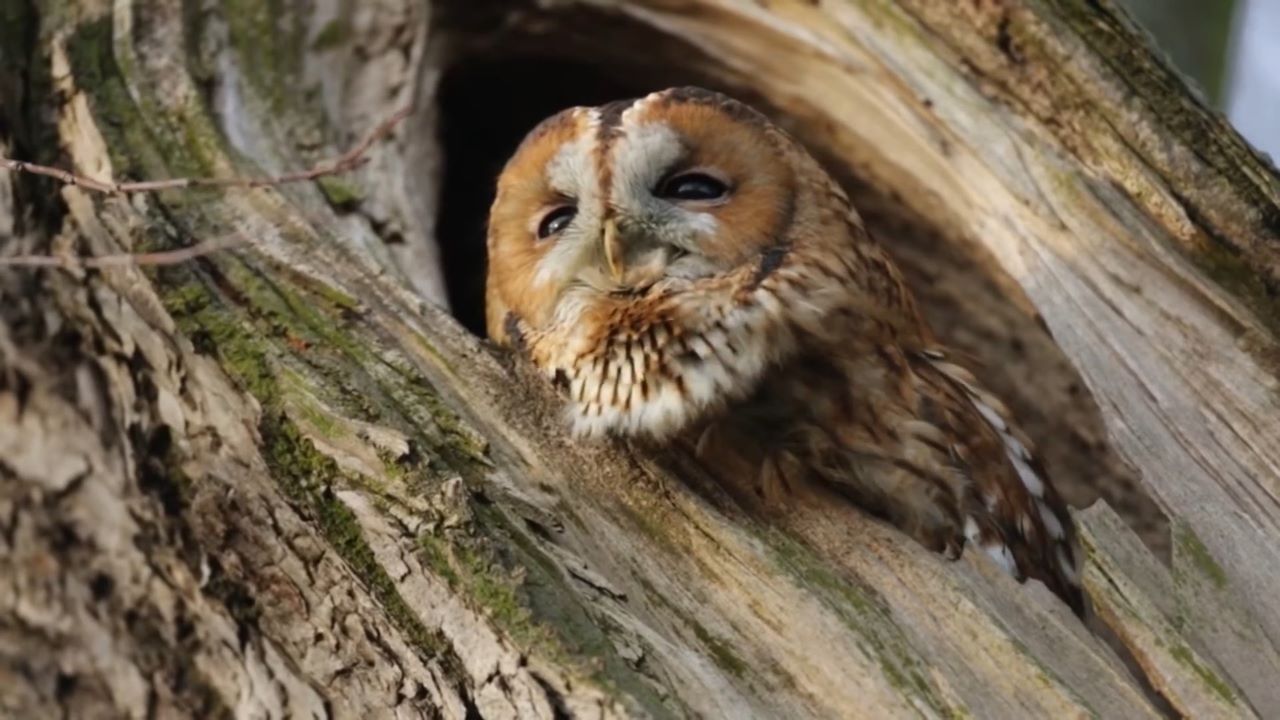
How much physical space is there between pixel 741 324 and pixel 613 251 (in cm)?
22

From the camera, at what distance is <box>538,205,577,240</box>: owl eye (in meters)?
2.53

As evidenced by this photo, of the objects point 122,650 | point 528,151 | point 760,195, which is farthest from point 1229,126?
point 122,650

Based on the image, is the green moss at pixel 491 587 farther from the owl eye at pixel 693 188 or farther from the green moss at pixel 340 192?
the green moss at pixel 340 192

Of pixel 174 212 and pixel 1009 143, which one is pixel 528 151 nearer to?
pixel 174 212

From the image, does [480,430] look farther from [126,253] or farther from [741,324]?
[126,253]

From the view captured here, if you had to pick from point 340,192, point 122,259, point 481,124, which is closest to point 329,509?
point 122,259

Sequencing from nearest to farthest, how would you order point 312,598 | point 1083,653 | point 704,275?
point 312,598
point 1083,653
point 704,275

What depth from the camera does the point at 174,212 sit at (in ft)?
8.24

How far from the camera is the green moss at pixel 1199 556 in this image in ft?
7.75

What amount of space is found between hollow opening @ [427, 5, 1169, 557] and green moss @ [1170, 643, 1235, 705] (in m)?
1.11

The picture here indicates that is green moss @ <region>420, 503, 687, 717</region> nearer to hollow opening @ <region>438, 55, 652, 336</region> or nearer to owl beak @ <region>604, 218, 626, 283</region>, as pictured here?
owl beak @ <region>604, 218, 626, 283</region>

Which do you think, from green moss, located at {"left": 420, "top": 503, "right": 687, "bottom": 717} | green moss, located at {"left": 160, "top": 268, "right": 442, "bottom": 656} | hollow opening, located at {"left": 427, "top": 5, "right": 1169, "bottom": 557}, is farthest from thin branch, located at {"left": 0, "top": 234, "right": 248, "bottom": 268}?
hollow opening, located at {"left": 427, "top": 5, "right": 1169, "bottom": 557}

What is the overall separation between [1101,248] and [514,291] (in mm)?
952

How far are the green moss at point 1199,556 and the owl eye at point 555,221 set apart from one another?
1036 mm
